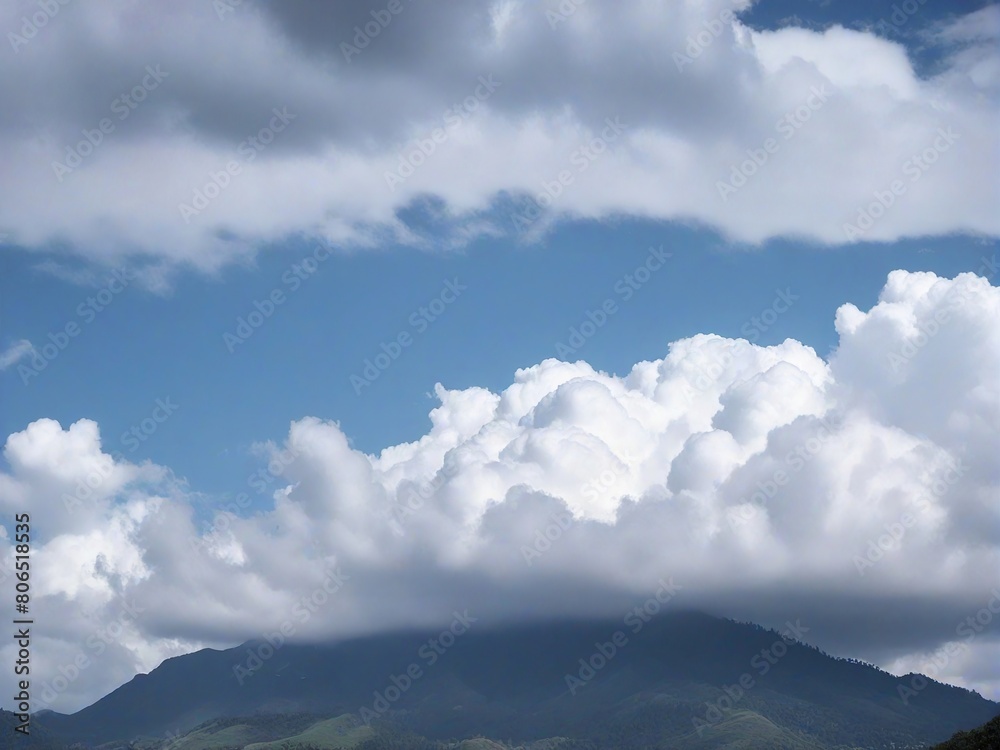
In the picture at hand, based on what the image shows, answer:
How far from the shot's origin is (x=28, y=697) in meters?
130

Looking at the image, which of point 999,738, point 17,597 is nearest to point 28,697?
point 17,597

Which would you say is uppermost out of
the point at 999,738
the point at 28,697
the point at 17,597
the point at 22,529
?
the point at 22,529

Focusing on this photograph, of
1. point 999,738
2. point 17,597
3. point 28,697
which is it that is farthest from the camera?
point 999,738

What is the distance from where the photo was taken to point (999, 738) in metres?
199

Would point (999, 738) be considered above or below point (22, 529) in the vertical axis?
below

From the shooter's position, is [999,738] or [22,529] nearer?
[22,529]

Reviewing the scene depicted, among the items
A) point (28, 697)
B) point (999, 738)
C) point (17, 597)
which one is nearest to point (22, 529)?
point (17, 597)

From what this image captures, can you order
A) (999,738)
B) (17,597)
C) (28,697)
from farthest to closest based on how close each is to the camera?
(999,738) → (28,697) → (17,597)

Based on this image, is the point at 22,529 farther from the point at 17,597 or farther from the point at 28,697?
the point at 28,697

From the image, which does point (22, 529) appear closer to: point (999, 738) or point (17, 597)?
point (17, 597)

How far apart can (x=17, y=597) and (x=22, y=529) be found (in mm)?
9226

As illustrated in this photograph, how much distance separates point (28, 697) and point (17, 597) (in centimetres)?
1675

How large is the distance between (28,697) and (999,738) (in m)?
175

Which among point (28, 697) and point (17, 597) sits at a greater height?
point (17, 597)
